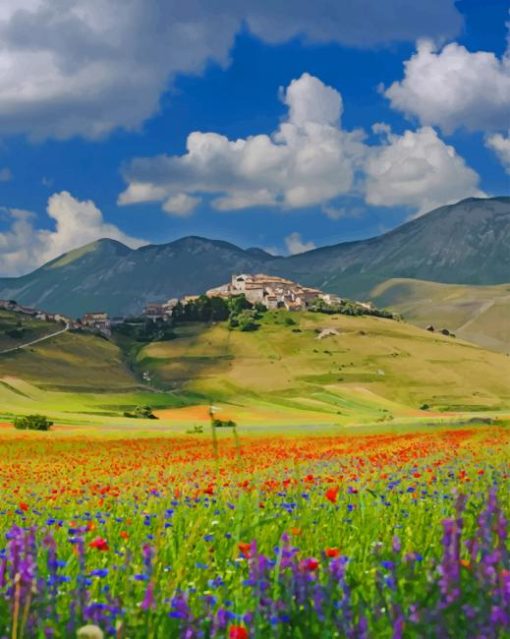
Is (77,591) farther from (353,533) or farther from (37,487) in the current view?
(37,487)

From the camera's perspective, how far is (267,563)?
17.2ft

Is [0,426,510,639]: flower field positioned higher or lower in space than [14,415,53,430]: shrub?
lower

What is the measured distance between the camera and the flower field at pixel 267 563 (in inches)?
167

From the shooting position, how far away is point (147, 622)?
4.51 meters

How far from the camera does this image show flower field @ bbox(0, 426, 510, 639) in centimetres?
424

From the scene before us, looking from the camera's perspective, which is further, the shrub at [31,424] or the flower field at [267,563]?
the shrub at [31,424]

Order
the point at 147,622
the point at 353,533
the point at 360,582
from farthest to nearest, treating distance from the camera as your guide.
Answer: the point at 353,533
the point at 360,582
the point at 147,622

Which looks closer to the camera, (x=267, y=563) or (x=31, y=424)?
(x=267, y=563)

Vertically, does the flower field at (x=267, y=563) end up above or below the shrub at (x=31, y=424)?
below

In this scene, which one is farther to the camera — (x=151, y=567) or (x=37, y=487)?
(x=37, y=487)

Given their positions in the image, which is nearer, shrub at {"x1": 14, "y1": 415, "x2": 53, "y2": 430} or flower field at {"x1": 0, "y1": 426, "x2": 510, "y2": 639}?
flower field at {"x1": 0, "y1": 426, "x2": 510, "y2": 639}

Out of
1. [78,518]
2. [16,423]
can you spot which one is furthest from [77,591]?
[16,423]

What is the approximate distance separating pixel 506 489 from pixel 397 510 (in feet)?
7.95

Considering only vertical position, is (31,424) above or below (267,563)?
above
